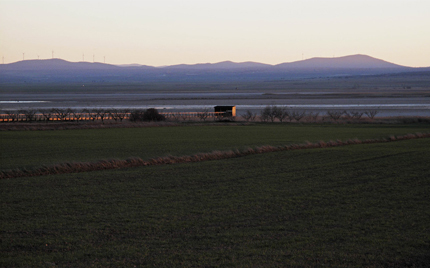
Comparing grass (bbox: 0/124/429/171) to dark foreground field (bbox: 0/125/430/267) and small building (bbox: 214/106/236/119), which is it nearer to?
dark foreground field (bbox: 0/125/430/267)

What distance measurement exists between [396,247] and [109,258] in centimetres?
478

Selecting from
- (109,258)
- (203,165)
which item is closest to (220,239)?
(109,258)

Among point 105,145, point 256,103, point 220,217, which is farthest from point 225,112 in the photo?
point 220,217

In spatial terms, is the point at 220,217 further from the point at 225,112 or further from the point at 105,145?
the point at 225,112

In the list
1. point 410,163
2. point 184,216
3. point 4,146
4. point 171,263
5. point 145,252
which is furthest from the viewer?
point 4,146

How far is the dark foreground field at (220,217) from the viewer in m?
7.80

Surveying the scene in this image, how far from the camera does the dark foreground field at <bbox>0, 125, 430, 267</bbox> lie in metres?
7.80

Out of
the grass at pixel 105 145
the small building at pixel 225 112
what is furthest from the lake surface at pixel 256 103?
the grass at pixel 105 145

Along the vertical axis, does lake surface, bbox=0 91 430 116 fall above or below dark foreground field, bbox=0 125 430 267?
above

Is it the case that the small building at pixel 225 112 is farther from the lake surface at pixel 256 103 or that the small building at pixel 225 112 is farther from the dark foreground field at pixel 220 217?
the dark foreground field at pixel 220 217

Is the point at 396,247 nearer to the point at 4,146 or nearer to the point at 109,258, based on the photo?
the point at 109,258

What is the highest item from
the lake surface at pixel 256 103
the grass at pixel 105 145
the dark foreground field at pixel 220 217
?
the lake surface at pixel 256 103

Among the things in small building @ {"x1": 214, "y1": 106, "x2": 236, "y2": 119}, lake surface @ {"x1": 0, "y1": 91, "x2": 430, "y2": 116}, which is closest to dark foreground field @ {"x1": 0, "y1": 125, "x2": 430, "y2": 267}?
small building @ {"x1": 214, "y1": 106, "x2": 236, "y2": 119}

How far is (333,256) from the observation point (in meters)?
7.78
